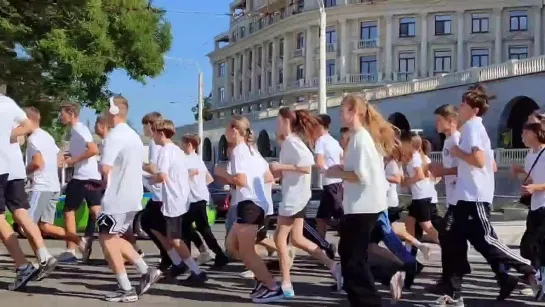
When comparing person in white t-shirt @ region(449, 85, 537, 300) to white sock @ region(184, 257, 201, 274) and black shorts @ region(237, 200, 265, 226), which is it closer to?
black shorts @ region(237, 200, 265, 226)

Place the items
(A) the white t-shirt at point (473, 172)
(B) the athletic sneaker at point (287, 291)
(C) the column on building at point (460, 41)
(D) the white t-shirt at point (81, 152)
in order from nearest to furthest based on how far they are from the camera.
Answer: (A) the white t-shirt at point (473, 172)
(B) the athletic sneaker at point (287, 291)
(D) the white t-shirt at point (81, 152)
(C) the column on building at point (460, 41)

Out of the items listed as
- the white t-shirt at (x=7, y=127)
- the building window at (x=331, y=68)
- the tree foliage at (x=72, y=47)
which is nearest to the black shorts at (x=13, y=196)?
the white t-shirt at (x=7, y=127)

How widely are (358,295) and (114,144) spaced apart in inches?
106

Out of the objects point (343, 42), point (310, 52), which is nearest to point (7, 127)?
point (343, 42)

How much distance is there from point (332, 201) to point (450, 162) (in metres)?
1.91

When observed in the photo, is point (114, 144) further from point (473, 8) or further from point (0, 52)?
point (473, 8)

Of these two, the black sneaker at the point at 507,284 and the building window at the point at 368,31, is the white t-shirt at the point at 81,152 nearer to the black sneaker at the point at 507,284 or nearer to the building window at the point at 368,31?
the black sneaker at the point at 507,284

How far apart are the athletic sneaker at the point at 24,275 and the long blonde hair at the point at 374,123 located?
363 centimetres

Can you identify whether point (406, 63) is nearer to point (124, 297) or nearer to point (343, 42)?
point (343, 42)

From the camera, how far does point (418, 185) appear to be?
10.3 m

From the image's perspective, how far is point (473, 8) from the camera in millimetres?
72938

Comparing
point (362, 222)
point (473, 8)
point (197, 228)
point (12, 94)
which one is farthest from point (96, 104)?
point (473, 8)

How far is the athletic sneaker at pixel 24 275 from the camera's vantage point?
8.37m

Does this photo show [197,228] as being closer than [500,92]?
Yes
